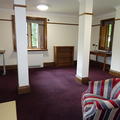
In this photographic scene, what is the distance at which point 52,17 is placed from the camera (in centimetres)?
535

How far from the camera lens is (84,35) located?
3299 mm

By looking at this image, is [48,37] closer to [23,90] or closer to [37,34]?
[37,34]

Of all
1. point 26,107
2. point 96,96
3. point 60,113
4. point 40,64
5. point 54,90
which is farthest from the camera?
point 40,64

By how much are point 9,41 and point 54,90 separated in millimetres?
2992

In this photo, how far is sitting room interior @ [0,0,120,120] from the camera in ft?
5.68

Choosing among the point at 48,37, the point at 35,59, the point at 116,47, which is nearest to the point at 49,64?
the point at 35,59

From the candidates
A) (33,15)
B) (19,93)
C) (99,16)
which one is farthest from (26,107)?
(99,16)

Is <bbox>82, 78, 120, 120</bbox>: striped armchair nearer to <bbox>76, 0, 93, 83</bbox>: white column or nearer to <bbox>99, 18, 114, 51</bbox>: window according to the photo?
<bbox>76, 0, 93, 83</bbox>: white column

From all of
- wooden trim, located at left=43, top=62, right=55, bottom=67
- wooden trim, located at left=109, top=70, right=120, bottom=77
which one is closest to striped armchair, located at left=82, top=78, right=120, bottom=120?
wooden trim, located at left=109, top=70, right=120, bottom=77

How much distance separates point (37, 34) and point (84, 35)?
2.67 metres

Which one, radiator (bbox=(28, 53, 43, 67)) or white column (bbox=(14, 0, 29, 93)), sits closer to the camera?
white column (bbox=(14, 0, 29, 93))

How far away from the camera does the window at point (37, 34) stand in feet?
16.9

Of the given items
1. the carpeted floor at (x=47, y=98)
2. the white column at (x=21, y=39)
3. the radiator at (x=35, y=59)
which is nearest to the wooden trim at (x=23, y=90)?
the white column at (x=21, y=39)

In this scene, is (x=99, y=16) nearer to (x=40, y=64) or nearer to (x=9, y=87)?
(x=40, y=64)
